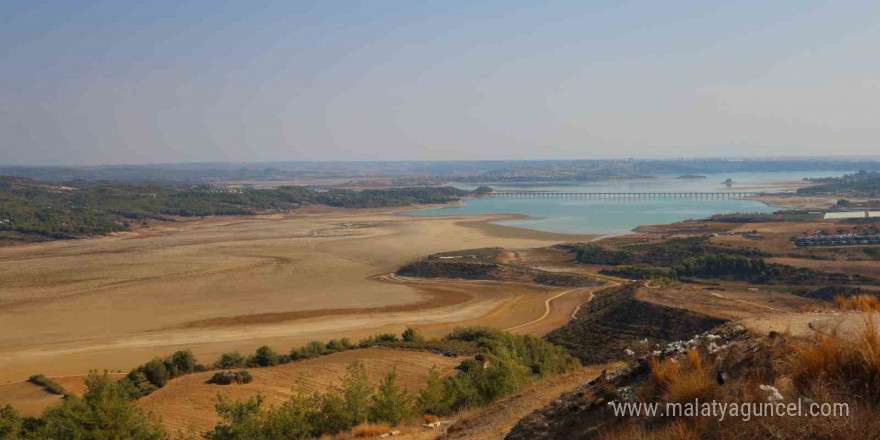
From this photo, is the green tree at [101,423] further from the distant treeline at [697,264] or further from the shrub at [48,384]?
the distant treeline at [697,264]

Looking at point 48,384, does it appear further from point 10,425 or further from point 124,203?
point 124,203

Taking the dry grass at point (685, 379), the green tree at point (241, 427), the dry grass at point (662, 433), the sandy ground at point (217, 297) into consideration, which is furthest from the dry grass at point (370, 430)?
the sandy ground at point (217, 297)

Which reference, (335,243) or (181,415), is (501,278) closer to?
(335,243)

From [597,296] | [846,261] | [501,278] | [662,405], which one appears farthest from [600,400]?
[846,261]

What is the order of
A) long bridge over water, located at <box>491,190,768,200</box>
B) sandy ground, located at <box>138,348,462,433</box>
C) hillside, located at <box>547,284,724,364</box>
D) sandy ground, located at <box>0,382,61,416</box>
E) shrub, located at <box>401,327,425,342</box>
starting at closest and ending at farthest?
sandy ground, located at <box>138,348,462,433</box> < sandy ground, located at <box>0,382,61,416</box> < hillside, located at <box>547,284,724,364</box> < shrub, located at <box>401,327,425,342</box> < long bridge over water, located at <box>491,190,768,200</box>

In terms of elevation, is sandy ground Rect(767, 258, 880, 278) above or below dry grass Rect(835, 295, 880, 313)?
below

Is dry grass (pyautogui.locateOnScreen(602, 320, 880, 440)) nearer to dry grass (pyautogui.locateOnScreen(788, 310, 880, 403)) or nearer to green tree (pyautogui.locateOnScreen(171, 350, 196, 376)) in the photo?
dry grass (pyautogui.locateOnScreen(788, 310, 880, 403))

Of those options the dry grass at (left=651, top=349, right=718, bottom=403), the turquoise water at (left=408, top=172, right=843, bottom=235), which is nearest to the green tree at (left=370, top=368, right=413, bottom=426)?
the dry grass at (left=651, top=349, right=718, bottom=403)
